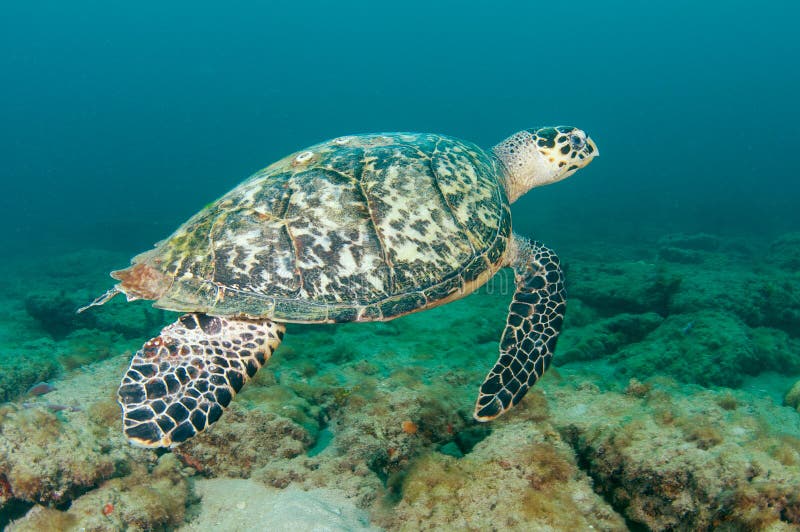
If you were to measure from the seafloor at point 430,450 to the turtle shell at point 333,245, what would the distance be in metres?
0.88

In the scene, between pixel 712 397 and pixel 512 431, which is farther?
pixel 712 397

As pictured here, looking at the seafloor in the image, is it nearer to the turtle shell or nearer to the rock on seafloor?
the rock on seafloor

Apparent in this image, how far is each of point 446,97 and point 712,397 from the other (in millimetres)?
109151

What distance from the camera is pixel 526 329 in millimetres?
3486

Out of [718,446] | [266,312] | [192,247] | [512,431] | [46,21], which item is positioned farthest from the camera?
[46,21]

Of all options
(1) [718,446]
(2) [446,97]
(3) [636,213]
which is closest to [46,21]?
(2) [446,97]

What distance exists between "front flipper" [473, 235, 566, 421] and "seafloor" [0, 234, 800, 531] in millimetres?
159

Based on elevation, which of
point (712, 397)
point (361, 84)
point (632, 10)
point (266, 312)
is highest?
point (632, 10)

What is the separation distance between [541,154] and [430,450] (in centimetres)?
413

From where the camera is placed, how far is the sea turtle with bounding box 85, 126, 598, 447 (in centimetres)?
273

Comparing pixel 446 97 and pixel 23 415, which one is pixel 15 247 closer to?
pixel 23 415

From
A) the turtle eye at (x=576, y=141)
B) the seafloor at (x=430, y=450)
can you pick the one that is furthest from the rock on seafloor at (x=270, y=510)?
the turtle eye at (x=576, y=141)

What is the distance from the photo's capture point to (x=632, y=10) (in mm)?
122000

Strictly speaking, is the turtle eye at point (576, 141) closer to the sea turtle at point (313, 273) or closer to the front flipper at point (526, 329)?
the front flipper at point (526, 329)
